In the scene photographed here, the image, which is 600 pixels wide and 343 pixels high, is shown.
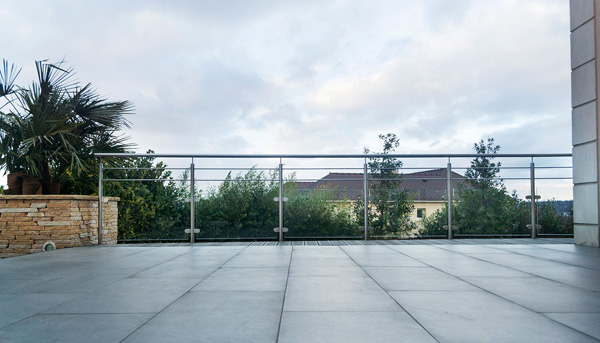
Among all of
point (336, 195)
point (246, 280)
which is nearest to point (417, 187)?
point (336, 195)

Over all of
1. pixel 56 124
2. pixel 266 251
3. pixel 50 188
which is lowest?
pixel 266 251

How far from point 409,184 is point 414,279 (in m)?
3.73

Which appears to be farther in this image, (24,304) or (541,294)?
(541,294)

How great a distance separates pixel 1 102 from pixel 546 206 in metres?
9.30

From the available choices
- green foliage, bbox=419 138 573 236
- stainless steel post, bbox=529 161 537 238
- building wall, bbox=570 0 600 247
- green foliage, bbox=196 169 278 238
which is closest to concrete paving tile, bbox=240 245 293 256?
green foliage, bbox=196 169 278 238

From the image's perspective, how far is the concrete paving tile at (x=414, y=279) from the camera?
2.76 meters

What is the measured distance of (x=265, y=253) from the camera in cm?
492

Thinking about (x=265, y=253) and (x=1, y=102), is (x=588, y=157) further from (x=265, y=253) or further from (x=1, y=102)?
(x=1, y=102)

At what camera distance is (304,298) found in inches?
96.4

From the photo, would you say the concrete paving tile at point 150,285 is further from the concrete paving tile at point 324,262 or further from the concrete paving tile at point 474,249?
the concrete paving tile at point 474,249

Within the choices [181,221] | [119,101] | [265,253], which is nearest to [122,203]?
[181,221]

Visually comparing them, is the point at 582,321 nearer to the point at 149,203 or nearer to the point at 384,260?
the point at 384,260

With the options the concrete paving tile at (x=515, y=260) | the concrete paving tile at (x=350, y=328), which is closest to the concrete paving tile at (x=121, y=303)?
the concrete paving tile at (x=350, y=328)

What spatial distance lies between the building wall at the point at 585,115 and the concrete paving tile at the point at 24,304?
621cm
